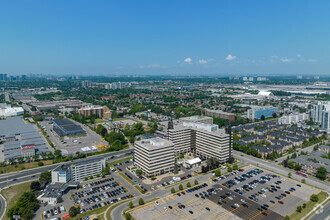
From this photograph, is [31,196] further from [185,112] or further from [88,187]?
[185,112]

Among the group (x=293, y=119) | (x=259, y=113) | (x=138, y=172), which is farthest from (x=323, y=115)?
(x=138, y=172)

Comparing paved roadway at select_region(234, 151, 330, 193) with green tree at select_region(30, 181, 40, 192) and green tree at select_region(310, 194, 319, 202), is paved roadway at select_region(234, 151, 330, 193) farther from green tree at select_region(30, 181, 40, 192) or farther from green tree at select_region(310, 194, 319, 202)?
green tree at select_region(30, 181, 40, 192)

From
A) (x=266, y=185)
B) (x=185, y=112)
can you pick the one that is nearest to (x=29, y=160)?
(x=266, y=185)

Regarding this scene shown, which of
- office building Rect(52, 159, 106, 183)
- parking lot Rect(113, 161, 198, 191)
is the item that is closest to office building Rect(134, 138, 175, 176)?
parking lot Rect(113, 161, 198, 191)

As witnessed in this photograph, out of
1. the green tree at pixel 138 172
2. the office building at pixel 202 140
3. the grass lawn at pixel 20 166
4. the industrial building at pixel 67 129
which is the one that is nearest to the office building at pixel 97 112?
the industrial building at pixel 67 129

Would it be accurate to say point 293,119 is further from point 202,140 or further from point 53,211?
point 53,211

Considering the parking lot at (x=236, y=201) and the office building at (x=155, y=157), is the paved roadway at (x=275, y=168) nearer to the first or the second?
the parking lot at (x=236, y=201)
